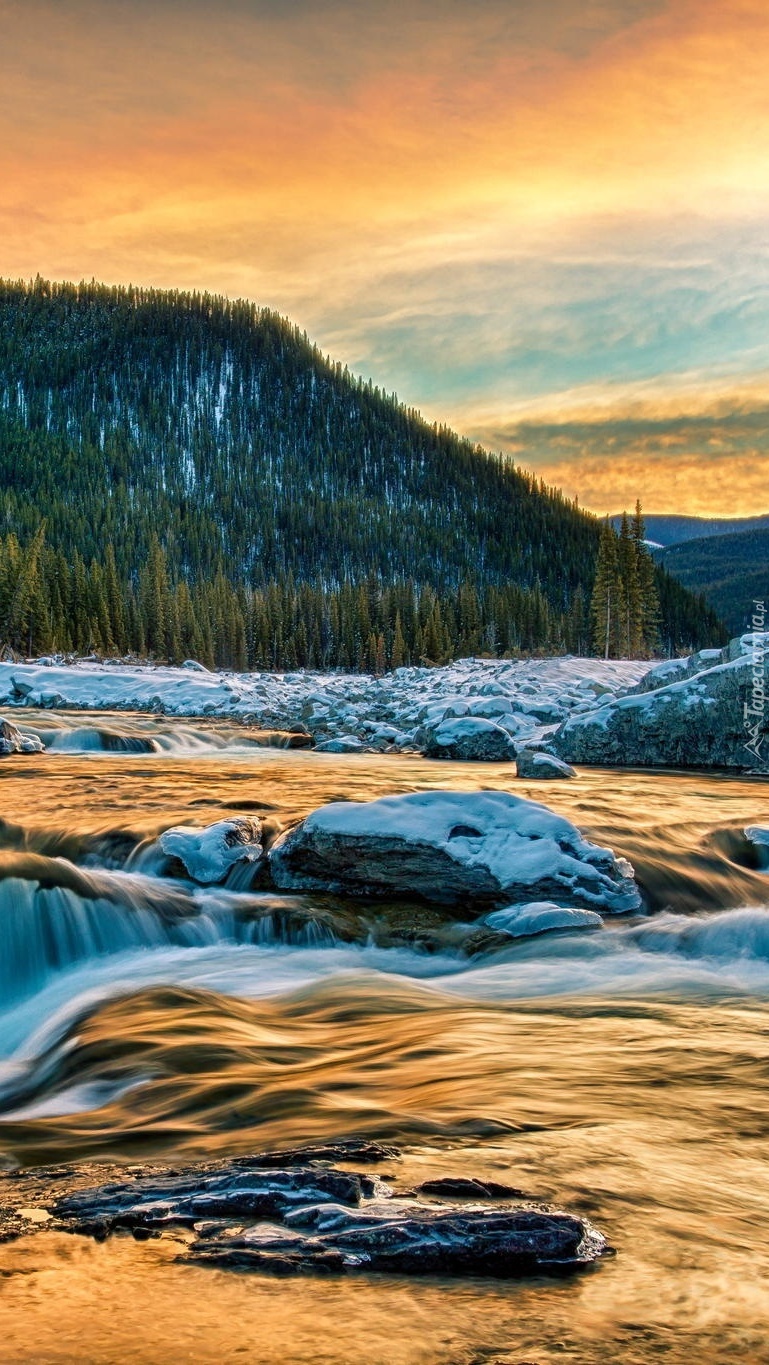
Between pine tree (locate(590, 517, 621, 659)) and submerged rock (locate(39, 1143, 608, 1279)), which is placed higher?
pine tree (locate(590, 517, 621, 659))

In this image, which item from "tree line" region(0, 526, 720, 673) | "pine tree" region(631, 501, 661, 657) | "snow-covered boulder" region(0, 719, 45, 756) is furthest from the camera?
"tree line" region(0, 526, 720, 673)

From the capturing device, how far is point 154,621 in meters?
98.1

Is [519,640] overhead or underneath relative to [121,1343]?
overhead

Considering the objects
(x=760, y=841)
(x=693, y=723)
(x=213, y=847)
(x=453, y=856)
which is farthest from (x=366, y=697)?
(x=453, y=856)

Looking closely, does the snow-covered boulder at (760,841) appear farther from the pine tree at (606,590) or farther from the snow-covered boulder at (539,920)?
the pine tree at (606,590)

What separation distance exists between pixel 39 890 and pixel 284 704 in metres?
32.6

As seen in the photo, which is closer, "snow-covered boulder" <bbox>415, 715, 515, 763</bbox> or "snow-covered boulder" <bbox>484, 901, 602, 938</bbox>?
"snow-covered boulder" <bbox>484, 901, 602, 938</bbox>

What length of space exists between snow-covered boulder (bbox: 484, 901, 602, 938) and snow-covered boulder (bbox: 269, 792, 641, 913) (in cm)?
36

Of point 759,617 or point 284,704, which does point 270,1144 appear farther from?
point 284,704

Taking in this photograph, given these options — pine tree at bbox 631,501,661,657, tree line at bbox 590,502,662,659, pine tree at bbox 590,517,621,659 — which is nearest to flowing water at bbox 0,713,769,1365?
pine tree at bbox 590,517,621,659

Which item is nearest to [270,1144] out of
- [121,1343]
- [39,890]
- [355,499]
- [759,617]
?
[121,1343]

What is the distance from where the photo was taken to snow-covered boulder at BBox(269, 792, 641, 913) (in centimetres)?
1080

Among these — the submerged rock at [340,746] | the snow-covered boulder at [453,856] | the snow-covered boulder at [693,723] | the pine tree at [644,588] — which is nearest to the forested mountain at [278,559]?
the pine tree at [644,588]

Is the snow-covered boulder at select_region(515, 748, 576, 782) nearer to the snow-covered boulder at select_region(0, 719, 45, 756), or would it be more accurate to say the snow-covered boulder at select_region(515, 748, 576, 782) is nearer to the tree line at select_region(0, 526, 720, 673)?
the snow-covered boulder at select_region(0, 719, 45, 756)
